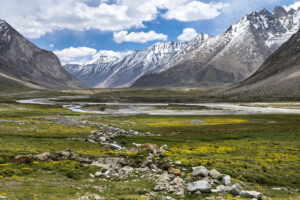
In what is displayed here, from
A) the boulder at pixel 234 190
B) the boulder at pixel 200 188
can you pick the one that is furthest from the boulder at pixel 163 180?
the boulder at pixel 234 190

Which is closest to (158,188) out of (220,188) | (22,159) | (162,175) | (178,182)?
(178,182)

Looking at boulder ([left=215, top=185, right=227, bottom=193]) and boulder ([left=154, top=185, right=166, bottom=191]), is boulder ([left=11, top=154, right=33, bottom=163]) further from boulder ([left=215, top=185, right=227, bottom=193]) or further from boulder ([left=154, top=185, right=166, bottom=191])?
boulder ([left=215, top=185, right=227, bottom=193])

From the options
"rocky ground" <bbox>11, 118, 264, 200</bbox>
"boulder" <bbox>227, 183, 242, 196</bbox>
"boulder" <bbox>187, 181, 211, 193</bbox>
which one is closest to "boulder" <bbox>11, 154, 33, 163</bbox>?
"rocky ground" <bbox>11, 118, 264, 200</bbox>

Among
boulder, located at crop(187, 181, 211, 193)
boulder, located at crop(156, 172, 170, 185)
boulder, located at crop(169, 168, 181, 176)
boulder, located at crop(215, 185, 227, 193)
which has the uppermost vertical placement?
boulder, located at crop(187, 181, 211, 193)

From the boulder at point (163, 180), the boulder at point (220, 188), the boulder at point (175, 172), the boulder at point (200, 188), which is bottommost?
the boulder at point (163, 180)

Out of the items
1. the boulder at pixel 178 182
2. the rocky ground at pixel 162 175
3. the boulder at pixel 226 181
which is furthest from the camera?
the boulder at pixel 226 181

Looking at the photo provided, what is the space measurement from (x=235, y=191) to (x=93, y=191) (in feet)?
34.8

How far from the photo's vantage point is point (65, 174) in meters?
20.8

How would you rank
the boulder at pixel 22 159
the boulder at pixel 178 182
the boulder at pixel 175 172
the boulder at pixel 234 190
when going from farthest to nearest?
1. the boulder at pixel 22 159
2. the boulder at pixel 175 172
3. the boulder at pixel 178 182
4. the boulder at pixel 234 190

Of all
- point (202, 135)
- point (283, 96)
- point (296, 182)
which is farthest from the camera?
point (283, 96)

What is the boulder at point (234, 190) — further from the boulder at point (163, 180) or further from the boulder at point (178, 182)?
the boulder at point (163, 180)

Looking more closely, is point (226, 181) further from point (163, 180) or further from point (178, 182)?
point (163, 180)

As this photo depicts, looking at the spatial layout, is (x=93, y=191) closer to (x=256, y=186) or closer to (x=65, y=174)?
(x=65, y=174)

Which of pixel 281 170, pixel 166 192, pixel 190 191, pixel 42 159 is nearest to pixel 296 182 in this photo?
pixel 281 170
